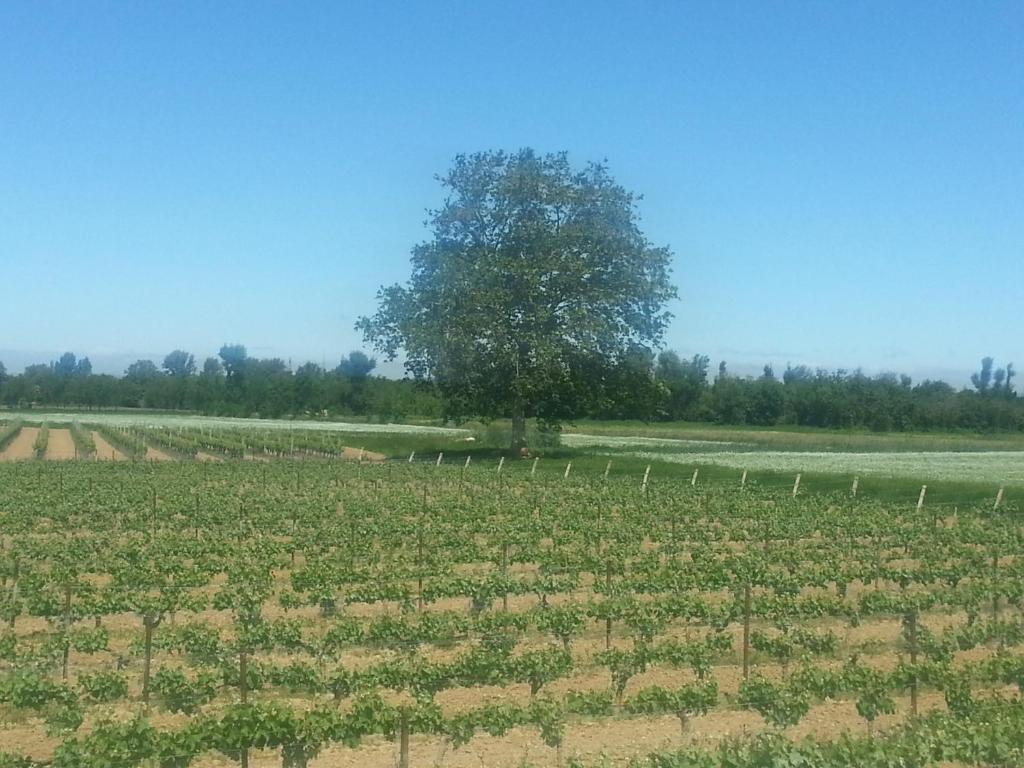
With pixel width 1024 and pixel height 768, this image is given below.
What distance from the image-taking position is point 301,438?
2427 inches

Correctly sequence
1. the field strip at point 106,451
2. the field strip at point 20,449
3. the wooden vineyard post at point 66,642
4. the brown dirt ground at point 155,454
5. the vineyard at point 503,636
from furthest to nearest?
the brown dirt ground at point 155,454 → the field strip at point 106,451 → the field strip at point 20,449 → the wooden vineyard post at point 66,642 → the vineyard at point 503,636

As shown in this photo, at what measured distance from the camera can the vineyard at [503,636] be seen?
360 inches

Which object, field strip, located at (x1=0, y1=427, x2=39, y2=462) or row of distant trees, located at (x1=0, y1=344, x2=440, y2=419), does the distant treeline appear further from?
field strip, located at (x1=0, y1=427, x2=39, y2=462)

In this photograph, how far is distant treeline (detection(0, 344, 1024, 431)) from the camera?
105m

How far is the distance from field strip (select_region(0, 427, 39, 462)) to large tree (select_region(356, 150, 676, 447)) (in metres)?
17.1

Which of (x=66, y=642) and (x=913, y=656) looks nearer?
(x=913, y=656)

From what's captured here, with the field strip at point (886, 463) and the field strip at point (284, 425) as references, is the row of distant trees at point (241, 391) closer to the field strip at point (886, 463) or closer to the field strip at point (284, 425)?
→ the field strip at point (284, 425)

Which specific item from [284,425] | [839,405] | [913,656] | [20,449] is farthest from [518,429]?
[839,405]

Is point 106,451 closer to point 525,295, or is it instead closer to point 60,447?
point 60,447

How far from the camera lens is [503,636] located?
42.7ft

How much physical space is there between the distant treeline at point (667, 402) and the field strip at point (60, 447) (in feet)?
80.6

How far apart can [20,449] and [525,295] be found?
29.0 m

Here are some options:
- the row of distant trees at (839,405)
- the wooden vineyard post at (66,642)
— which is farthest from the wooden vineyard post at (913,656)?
the row of distant trees at (839,405)

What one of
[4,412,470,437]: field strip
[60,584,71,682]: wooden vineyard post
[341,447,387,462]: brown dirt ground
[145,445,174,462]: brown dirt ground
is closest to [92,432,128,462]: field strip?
[145,445,174,462]: brown dirt ground
